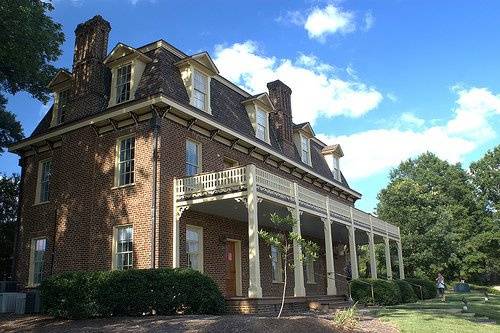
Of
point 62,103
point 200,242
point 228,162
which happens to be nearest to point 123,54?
point 62,103

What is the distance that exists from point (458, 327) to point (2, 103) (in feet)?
69.8

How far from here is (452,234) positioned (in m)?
42.8

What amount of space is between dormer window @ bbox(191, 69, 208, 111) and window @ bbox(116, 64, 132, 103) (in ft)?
8.61

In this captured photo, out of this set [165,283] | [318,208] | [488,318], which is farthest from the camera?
[318,208]

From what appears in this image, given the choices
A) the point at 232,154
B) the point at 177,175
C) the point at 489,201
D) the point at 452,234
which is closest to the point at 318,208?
the point at 232,154

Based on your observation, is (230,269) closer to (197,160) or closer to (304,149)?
(197,160)

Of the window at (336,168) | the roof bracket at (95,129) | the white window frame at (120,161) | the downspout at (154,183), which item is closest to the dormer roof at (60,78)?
the roof bracket at (95,129)

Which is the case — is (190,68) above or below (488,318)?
above

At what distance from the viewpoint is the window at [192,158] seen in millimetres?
18922

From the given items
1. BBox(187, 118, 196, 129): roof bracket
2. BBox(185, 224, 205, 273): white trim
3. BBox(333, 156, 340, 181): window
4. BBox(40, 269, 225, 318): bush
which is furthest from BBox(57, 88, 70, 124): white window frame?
BBox(333, 156, 340, 181): window

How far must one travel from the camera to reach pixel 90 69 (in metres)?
20.0

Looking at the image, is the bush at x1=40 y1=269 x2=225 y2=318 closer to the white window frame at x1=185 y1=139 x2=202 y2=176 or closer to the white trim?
the white trim

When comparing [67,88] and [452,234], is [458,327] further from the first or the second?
[452,234]

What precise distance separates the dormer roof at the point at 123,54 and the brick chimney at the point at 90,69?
0.58 meters
